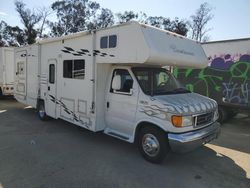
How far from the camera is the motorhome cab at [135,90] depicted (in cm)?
497

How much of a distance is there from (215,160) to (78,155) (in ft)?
10.3

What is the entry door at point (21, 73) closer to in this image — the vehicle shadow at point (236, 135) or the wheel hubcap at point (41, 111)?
the wheel hubcap at point (41, 111)

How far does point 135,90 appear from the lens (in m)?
5.47

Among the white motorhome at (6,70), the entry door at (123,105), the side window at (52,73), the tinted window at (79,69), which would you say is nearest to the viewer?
the entry door at (123,105)

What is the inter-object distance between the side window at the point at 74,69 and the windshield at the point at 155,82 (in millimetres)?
1682

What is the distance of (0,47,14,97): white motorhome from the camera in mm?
13695

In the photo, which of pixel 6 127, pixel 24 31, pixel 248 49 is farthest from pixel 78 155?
pixel 24 31

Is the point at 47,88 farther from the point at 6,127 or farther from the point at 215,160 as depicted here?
the point at 215,160

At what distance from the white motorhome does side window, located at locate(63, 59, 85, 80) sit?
26.1 feet

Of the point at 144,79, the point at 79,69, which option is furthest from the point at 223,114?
the point at 79,69

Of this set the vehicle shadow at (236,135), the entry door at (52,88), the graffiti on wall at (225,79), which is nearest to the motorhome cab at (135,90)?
the entry door at (52,88)

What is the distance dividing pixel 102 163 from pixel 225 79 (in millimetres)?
6051

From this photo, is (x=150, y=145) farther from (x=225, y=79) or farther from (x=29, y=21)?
(x=29, y=21)

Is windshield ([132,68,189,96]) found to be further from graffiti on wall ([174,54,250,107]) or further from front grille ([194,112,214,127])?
graffiti on wall ([174,54,250,107])
